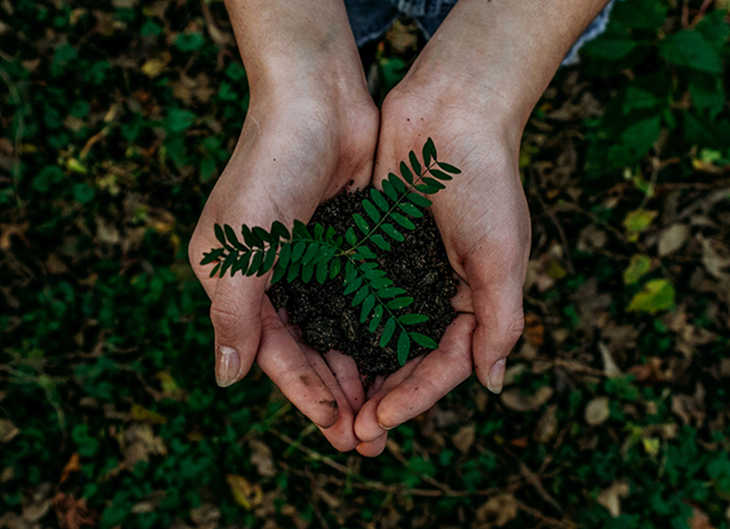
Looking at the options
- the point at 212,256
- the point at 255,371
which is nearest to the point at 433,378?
the point at 212,256

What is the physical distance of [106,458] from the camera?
11.9ft

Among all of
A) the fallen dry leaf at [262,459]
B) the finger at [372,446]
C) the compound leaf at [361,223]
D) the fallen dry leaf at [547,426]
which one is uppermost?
the compound leaf at [361,223]

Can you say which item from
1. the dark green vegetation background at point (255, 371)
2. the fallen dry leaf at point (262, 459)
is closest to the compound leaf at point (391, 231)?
the dark green vegetation background at point (255, 371)

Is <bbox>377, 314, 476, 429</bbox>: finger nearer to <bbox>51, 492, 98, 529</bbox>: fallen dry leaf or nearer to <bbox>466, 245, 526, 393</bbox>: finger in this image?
<bbox>466, 245, 526, 393</bbox>: finger

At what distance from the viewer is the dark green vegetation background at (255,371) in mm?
3543

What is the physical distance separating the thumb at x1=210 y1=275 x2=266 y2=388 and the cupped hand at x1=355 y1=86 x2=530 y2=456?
581 mm

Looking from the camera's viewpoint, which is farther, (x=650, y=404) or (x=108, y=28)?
(x=108, y=28)

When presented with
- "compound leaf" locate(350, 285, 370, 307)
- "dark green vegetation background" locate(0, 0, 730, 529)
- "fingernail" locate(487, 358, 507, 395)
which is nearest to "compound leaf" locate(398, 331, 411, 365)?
"compound leaf" locate(350, 285, 370, 307)

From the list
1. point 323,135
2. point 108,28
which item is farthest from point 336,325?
point 108,28

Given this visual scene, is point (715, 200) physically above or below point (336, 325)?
below

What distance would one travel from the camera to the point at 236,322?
223 cm

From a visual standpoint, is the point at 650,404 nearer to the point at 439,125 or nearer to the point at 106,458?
the point at 439,125

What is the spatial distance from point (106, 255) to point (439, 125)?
2535 millimetres

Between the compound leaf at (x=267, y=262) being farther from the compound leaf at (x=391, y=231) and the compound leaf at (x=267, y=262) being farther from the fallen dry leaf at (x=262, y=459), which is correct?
the fallen dry leaf at (x=262, y=459)
